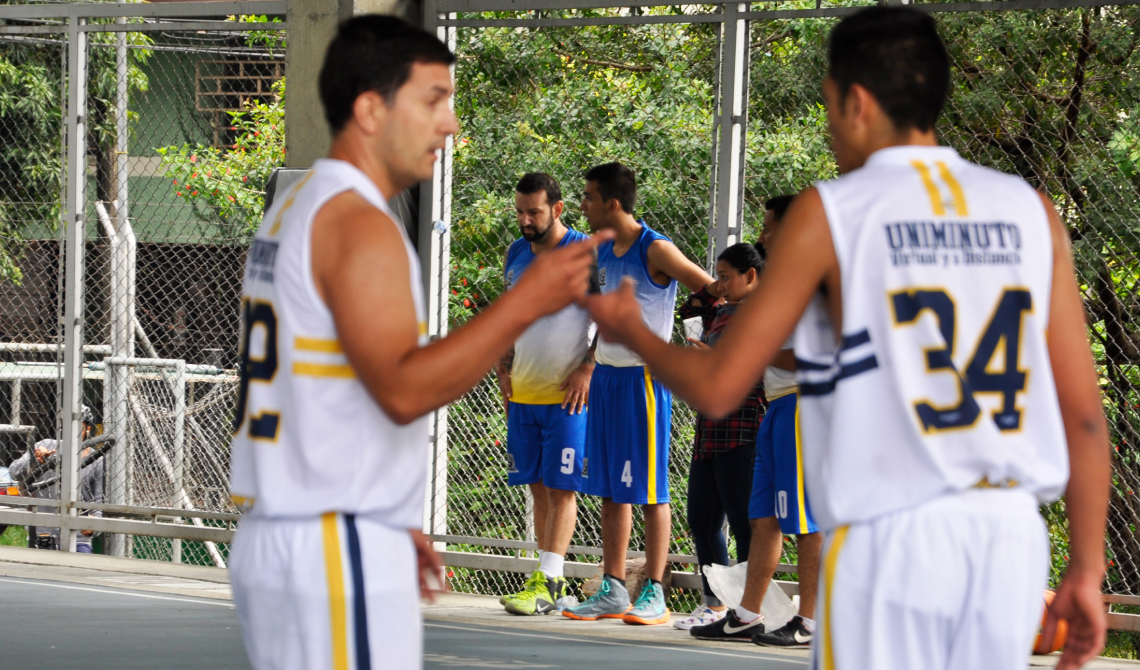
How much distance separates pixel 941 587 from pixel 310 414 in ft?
3.17

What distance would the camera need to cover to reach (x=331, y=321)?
2.02 m

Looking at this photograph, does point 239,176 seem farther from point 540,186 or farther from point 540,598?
point 540,598

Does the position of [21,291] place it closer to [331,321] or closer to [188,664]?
[188,664]

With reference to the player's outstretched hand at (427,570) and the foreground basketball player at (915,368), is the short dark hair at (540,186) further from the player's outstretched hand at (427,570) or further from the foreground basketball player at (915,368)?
the foreground basketball player at (915,368)

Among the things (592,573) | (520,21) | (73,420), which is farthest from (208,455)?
(520,21)

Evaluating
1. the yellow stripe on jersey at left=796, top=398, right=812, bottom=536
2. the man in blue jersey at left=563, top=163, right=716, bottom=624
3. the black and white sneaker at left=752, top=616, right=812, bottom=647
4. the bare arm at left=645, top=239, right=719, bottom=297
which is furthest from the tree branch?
the black and white sneaker at left=752, top=616, right=812, bottom=647

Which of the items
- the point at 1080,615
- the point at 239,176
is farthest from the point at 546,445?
the point at 239,176

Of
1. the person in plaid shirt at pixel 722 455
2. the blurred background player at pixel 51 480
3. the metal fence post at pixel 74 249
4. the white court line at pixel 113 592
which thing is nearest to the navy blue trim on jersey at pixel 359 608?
the person in plaid shirt at pixel 722 455

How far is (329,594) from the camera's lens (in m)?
2.01

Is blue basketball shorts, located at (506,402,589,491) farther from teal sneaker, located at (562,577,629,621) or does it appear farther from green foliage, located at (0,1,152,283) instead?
green foliage, located at (0,1,152,283)

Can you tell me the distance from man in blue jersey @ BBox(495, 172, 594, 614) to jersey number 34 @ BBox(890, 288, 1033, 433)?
4535 mm

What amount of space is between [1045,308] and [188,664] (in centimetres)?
425

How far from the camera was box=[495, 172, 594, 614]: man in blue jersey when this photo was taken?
21.3 ft

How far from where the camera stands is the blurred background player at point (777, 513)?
18.4 ft
